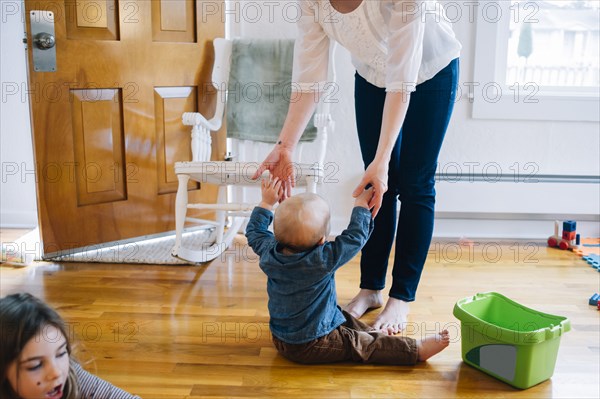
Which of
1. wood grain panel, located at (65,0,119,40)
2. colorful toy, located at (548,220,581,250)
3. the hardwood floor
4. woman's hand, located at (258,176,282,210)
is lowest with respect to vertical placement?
the hardwood floor

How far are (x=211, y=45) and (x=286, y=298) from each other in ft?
5.33

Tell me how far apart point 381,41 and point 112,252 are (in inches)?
62.9

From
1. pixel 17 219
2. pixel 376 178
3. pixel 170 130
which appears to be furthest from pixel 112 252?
pixel 376 178

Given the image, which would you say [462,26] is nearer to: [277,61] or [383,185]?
[277,61]

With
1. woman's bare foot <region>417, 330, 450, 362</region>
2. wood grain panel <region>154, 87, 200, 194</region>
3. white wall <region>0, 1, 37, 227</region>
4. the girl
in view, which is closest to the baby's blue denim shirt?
woman's bare foot <region>417, 330, 450, 362</region>

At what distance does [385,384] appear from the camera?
5.41 feet

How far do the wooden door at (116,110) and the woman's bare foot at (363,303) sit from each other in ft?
3.93

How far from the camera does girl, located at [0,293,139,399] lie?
1009mm

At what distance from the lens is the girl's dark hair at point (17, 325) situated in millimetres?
1004

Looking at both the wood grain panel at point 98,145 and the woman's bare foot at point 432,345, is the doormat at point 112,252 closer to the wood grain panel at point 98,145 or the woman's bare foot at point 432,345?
the wood grain panel at point 98,145

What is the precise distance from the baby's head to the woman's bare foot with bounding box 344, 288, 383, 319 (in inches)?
17.9

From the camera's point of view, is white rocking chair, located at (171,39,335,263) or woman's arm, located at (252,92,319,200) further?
white rocking chair, located at (171,39,335,263)

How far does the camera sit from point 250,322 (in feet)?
6.68

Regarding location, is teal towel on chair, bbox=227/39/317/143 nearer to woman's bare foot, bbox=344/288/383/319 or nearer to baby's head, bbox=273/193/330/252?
woman's bare foot, bbox=344/288/383/319
